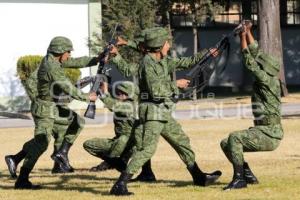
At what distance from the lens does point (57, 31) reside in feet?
97.1

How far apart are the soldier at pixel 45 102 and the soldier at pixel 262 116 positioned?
2260 mm

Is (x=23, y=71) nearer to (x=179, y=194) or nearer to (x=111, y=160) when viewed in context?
(x=111, y=160)

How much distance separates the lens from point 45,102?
12703 millimetres

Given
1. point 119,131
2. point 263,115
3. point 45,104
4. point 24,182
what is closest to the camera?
point 263,115

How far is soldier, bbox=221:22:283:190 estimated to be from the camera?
11.3m

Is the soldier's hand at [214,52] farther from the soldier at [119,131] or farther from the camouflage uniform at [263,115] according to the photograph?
the soldier at [119,131]

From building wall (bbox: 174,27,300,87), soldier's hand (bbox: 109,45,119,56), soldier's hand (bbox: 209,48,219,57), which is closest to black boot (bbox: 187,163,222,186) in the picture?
soldier's hand (bbox: 209,48,219,57)

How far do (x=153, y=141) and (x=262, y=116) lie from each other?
1399mm

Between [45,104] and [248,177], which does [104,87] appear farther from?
[248,177]

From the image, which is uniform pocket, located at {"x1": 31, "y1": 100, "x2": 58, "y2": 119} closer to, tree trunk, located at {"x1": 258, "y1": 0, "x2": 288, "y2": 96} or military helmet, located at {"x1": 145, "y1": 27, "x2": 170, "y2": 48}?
military helmet, located at {"x1": 145, "y1": 27, "x2": 170, "y2": 48}

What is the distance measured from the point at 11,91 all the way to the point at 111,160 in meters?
17.4

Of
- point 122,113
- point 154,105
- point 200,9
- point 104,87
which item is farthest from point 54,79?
point 200,9

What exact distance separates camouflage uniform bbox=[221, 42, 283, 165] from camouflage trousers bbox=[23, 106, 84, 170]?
255 centimetres

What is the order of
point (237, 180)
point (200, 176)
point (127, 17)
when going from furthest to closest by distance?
point (127, 17) → point (200, 176) → point (237, 180)
